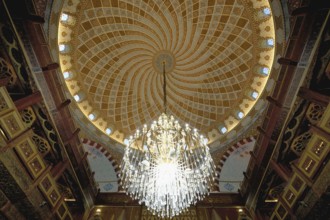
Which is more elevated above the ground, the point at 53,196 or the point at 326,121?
the point at 326,121

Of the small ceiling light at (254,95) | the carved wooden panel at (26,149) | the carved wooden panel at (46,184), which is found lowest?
the carved wooden panel at (46,184)

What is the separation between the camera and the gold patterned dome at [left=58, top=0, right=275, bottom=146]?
1065cm

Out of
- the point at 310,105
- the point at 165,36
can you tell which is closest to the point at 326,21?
the point at 310,105

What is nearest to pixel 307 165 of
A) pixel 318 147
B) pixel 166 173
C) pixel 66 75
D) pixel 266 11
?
pixel 318 147

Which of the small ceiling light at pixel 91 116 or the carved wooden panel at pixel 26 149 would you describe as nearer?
the carved wooden panel at pixel 26 149

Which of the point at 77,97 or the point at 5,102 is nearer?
the point at 5,102

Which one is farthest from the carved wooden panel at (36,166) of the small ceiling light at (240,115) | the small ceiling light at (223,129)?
the small ceiling light at (240,115)

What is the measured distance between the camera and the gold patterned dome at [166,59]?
1065 centimetres

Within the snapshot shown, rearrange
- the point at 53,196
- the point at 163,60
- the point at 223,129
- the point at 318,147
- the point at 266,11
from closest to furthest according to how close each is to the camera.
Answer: the point at 318,147 < the point at 53,196 < the point at 266,11 < the point at 223,129 < the point at 163,60

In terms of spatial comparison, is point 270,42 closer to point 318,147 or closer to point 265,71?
point 265,71

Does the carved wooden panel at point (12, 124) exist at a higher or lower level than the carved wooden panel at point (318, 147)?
higher

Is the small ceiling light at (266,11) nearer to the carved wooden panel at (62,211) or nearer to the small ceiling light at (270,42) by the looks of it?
the small ceiling light at (270,42)

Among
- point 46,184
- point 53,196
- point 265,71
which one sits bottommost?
point 53,196

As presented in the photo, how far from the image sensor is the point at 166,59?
1332cm
